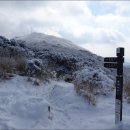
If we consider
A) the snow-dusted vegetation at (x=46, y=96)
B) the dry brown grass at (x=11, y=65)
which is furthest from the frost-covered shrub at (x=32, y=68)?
the dry brown grass at (x=11, y=65)

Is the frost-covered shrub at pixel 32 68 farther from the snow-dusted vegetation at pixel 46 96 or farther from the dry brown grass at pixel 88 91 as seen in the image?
the dry brown grass at pixel 88 91

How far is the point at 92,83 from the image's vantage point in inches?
485

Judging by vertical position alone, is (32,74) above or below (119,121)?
above

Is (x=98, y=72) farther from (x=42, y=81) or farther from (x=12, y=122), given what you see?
(x=12, y=122)

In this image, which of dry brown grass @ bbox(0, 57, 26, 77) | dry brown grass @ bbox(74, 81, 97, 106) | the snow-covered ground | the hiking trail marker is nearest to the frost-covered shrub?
dry brown grass @ bbox(0, 57, 26, 77)

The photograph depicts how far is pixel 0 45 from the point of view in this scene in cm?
1791

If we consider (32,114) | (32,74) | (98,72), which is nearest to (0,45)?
(32,74)

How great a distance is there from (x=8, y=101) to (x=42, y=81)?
2.64m

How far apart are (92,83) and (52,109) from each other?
2688 millimetres

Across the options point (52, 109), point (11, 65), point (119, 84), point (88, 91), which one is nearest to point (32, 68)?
point (11, 65)

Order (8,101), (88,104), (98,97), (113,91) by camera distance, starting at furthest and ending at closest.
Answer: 1. (113,91)
2. (98,97)
3. (88,104)
4. (8,101)

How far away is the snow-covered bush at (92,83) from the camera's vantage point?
11.5m

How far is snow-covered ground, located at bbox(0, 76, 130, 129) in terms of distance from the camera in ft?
30.0

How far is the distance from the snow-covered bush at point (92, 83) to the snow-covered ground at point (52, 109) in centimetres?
25
